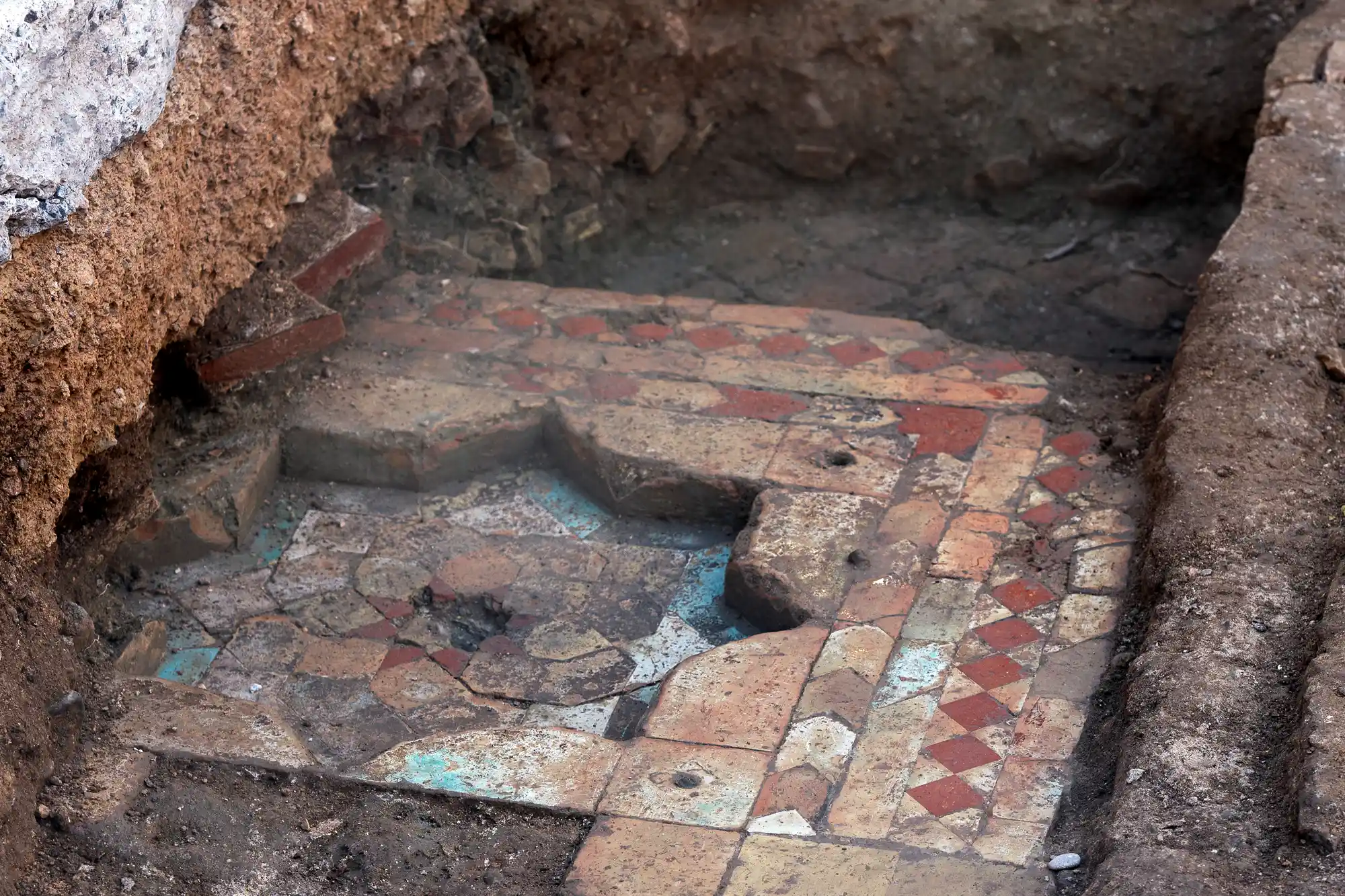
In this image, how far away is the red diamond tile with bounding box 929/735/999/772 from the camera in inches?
132

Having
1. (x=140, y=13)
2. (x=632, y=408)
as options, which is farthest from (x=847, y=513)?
(x=140, y=13)

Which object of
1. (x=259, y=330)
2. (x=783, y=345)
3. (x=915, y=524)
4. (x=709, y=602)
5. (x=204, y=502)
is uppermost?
(x=259, y=330)

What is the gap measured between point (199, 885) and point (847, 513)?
5.79ft

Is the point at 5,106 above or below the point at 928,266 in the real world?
above

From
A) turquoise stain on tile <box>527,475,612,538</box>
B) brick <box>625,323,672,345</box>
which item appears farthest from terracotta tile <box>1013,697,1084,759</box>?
brick <box>625,323,672,345</box>

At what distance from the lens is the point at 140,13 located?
3.61 meters

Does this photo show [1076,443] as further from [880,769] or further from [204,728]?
[204,728]

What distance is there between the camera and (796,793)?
329 cm

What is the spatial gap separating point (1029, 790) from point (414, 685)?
1469mm

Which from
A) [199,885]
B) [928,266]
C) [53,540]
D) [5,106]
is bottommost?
[928,266]

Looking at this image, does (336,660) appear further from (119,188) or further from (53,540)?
(119,188)

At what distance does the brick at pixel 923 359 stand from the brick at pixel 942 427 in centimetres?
22

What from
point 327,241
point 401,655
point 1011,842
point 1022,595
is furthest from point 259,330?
point 1011,842

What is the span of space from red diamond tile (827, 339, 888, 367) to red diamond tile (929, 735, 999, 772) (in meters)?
1.61
